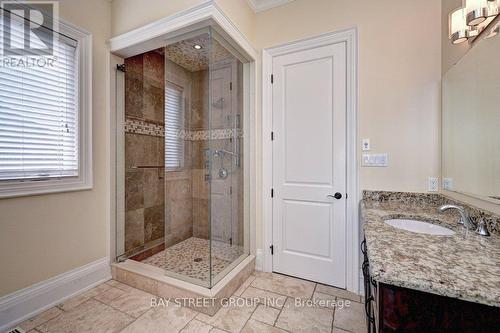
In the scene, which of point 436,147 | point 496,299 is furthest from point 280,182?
point 496,299

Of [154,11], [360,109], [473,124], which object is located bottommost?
[473,124]

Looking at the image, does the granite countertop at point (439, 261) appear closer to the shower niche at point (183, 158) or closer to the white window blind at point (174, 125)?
the shower niche at point (183, 158)

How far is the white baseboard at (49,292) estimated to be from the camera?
63.7 inches

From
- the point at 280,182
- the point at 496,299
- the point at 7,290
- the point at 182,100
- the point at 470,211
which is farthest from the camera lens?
the point at 182,100

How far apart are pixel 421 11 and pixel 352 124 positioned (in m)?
1.04

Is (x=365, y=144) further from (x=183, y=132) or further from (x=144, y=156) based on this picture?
(x=144, y=156)

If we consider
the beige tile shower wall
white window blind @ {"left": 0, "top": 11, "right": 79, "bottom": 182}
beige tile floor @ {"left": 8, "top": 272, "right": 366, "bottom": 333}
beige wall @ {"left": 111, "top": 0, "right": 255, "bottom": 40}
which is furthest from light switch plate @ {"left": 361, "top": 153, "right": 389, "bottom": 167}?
white window blind @ {"left": 0, "top": 11, "right": 79, "bottom": 182}

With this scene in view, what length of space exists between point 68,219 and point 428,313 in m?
2.56

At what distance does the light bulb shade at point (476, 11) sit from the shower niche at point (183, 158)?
1.82m

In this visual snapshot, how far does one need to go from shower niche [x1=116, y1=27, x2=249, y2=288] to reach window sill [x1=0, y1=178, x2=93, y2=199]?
0.39 meters

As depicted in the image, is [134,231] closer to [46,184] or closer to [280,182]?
[46,184]

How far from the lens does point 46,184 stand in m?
1.83

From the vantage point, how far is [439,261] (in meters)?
0.85

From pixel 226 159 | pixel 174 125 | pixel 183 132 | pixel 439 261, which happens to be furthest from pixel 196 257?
pixel 439 261
